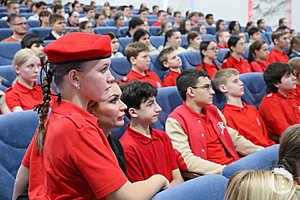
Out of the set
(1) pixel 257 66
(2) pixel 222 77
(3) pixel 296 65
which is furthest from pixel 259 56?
(2) pixel 222 77

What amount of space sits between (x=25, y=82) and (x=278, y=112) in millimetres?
1917

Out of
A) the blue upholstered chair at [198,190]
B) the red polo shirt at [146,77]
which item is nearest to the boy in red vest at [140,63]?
the red polo shirt at [146,77]

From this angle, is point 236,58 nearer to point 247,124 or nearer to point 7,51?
point 247,124

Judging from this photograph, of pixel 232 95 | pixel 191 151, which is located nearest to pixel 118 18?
pixel 232 95

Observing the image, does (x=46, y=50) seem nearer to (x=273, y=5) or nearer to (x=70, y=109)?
(x=70, y=109)

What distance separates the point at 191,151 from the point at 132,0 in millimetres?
10953

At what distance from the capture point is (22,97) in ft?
8.45

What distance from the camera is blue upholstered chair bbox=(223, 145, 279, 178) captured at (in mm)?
1322

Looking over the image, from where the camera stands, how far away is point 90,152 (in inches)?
34.1

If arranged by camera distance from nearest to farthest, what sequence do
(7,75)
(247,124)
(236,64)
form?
(247,124) → (7,75) → (236,64)

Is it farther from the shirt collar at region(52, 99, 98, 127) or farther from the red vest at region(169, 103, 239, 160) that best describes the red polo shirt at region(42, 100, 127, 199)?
the red vest at region(169, 103, 239, 160)

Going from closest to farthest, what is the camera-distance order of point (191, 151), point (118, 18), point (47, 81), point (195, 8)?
1. point (47, 81)
2. point (191, 151)
3. point (118, 18)
4. point (195, 8)

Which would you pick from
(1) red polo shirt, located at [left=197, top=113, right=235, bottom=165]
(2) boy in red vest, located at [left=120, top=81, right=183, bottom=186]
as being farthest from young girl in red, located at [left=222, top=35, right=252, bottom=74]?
(2) boy in red vest, located at [left=120, top=81, right=183, bottom=186]

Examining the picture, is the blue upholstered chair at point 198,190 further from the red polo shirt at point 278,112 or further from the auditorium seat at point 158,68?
the auditorium seat at point 158,68
